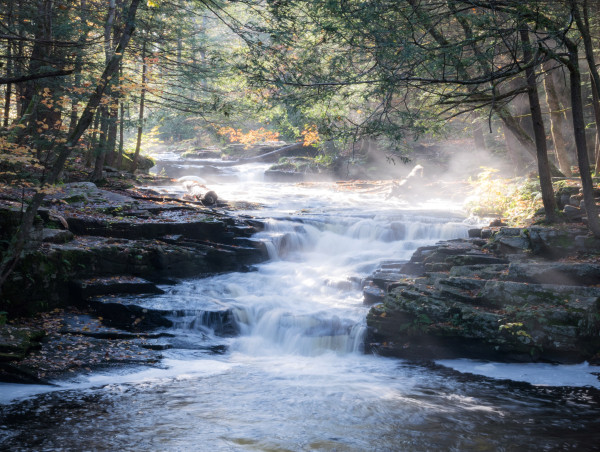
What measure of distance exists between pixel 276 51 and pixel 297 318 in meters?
5.56

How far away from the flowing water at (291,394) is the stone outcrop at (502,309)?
321 millimetres

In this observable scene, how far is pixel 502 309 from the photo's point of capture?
7801mm

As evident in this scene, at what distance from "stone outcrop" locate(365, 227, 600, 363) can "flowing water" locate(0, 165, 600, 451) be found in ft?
1.05

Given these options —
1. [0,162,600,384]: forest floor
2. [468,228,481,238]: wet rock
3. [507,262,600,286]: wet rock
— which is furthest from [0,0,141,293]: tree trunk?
[468,228,481,238]: wet rock

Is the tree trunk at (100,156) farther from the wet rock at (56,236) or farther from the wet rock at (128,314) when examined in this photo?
the wet rock at (128,314)

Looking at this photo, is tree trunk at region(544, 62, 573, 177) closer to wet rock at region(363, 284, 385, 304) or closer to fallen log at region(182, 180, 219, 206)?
wet rock at region(363, 284, 385, 304)

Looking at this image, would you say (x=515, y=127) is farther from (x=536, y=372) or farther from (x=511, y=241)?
(x=536, y=372)

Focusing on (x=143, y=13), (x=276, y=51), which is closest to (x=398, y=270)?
(x=276, y=51)

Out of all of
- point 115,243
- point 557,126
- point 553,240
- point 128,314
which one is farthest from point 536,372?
point 557,126

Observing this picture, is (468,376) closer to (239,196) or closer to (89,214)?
(89,214)

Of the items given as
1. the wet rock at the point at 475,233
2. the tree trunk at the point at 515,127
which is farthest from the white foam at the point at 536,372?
the tree trunk at the point at 515,127

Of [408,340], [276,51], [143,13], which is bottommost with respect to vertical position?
[408,340]

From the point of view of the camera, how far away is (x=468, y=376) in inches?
280

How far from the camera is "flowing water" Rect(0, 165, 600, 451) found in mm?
4895
